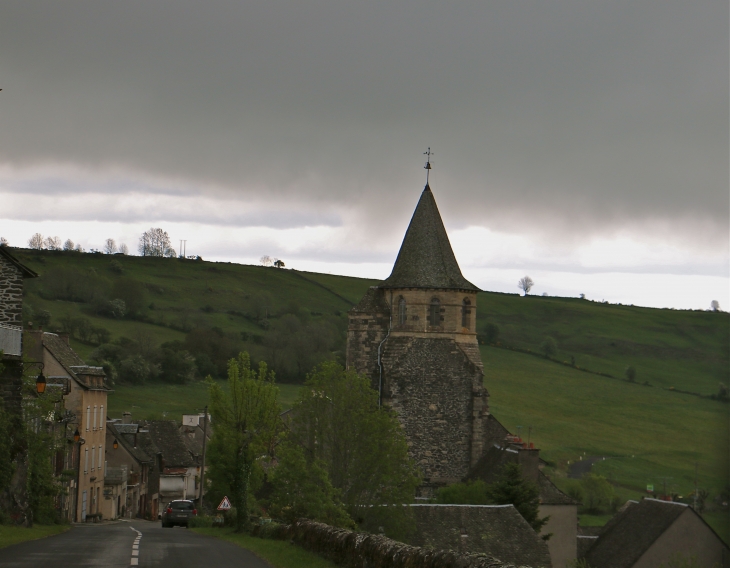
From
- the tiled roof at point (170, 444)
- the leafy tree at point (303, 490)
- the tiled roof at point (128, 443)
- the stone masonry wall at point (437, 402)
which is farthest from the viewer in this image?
the tiled roof at point (170, 444)

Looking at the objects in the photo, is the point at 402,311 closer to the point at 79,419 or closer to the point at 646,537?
the point at 646,537

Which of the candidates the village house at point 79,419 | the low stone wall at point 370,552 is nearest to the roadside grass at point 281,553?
the low stone wall at point 370,552

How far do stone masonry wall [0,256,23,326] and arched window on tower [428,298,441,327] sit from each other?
94.3ft

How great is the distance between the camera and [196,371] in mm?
117250

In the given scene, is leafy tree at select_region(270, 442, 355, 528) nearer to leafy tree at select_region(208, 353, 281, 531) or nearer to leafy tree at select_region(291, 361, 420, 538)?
leafy tree at select_region(208, 353, 281, 531)

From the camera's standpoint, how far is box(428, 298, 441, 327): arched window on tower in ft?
180

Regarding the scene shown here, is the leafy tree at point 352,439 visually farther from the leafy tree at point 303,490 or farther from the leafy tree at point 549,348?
the leafy tree at point 549,348

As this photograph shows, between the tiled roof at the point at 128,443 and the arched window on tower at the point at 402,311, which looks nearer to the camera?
the arched window on tower at the point at 402,311

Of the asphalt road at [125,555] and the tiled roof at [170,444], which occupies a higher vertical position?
the asphalt road at [125,555]

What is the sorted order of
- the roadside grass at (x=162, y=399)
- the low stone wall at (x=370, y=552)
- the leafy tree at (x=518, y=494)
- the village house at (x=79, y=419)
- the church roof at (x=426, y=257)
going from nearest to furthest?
the low stone wall at (x=370, y=552) < the leafy tree at (x=518, y=494) < the village house at (x=79, y=419) < the church roof at (x=426, y=257) < the roadside grass at (x=162, y=399)

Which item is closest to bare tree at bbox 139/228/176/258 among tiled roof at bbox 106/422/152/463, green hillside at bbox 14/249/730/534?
green hillside at bbox 14/249/730/534

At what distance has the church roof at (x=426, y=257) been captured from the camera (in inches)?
2175

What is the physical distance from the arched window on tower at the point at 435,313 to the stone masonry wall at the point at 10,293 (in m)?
28.8

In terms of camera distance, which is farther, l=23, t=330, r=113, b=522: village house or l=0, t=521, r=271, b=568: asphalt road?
l=23, t=330, r=113, b=522: village house
